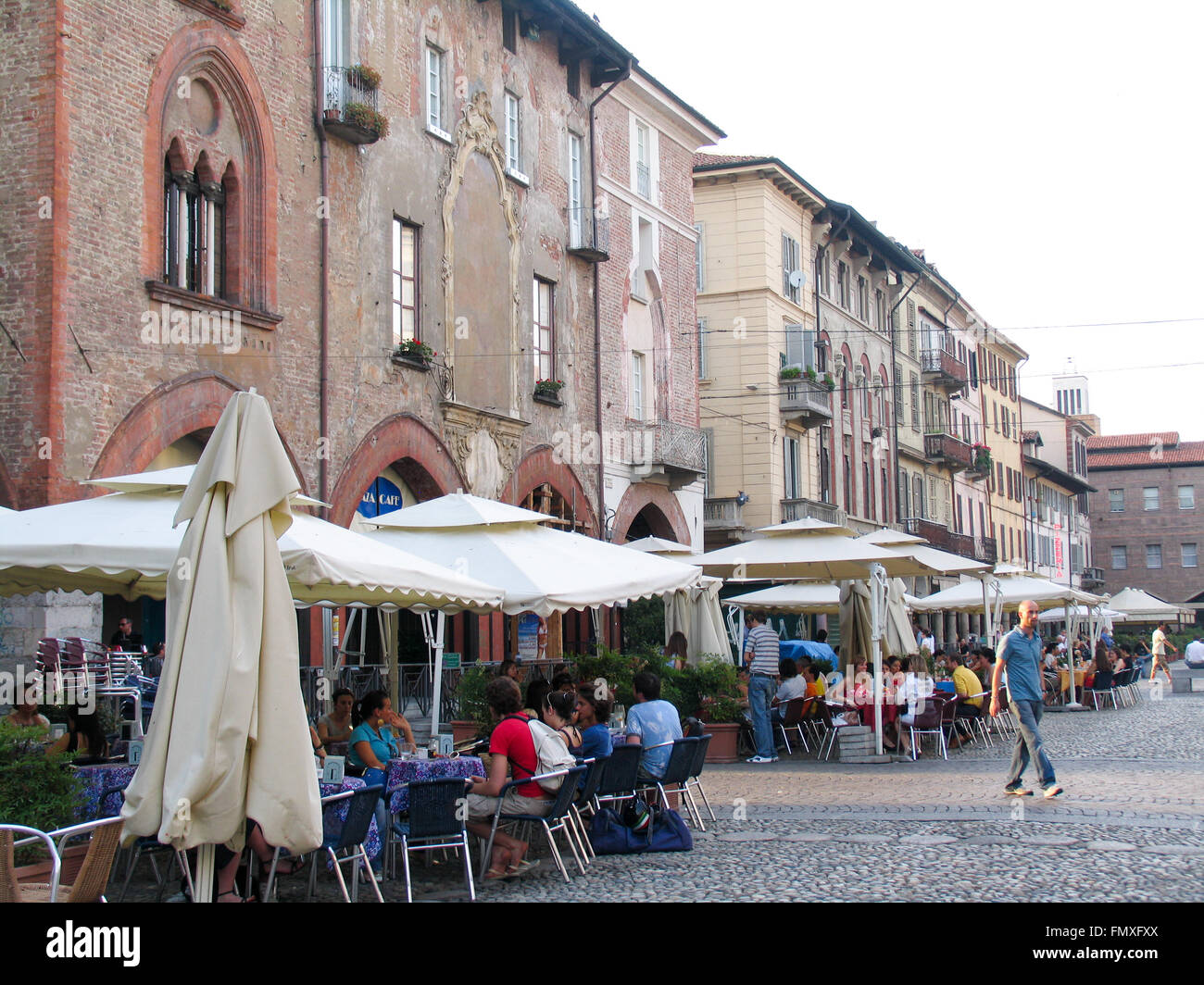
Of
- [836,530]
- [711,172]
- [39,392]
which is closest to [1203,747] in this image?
[836,530]

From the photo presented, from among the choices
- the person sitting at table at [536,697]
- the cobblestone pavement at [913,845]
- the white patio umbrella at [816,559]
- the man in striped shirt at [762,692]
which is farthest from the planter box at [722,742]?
the person sitting at table at [536,697]

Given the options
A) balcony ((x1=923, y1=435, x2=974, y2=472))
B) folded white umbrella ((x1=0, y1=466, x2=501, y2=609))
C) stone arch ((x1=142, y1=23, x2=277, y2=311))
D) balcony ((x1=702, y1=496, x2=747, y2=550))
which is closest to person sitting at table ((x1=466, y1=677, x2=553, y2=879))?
folded white umbrella ((x1=0, y1=466, x2=501, y2=609))

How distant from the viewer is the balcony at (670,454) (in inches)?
1142

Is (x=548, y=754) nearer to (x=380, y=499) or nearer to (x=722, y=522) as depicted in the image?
(x=380, y=499)

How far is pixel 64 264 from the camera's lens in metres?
15.4

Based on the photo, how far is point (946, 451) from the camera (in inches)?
2114

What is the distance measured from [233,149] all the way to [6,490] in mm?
5738

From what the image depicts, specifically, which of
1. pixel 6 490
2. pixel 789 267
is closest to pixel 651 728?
pixel 6 490

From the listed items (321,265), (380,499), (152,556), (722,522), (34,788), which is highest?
(321,265)

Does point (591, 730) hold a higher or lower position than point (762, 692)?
higher

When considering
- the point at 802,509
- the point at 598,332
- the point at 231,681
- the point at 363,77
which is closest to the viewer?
the point at 231,681

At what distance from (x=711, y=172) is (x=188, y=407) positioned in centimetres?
2354

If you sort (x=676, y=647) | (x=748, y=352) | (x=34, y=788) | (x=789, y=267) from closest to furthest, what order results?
(x=34, y=788)
(x=676, y=647)
(x=748, y=352)
(x=789, y=267)

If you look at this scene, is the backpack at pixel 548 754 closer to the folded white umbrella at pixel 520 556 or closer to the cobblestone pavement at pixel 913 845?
the cobblestone pavement at pixel 913 845
